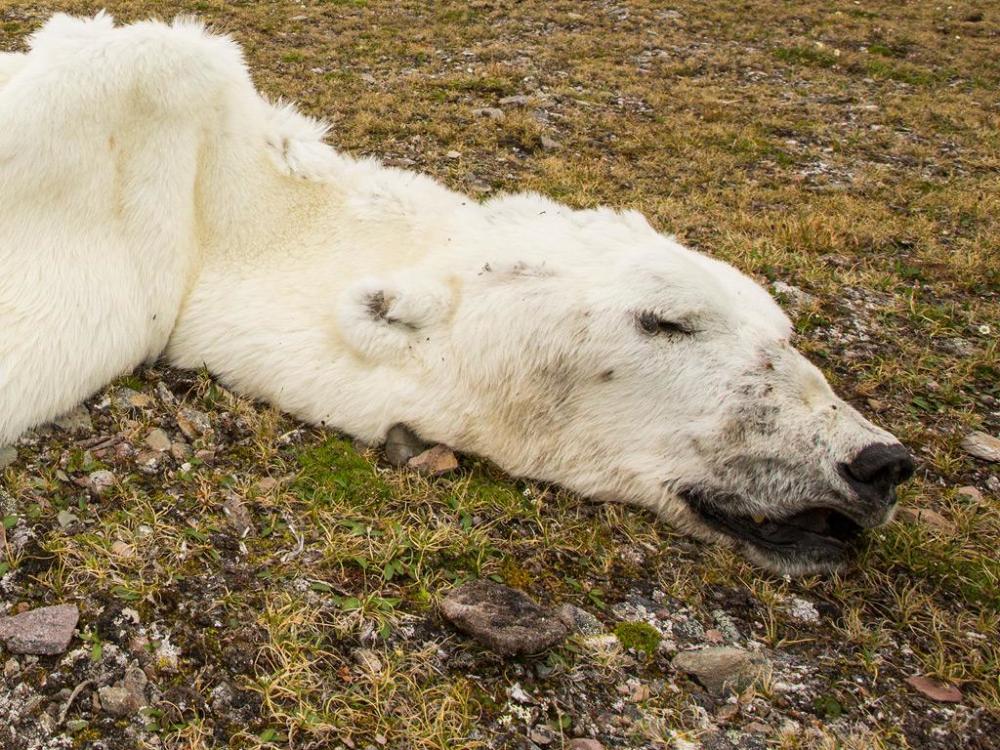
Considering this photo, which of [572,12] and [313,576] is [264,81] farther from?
[313,576]

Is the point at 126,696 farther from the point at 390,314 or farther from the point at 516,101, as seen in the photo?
the point at 516,101

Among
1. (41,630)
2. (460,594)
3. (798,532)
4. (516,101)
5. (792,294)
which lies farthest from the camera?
(516,101)

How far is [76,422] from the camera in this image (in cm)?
337

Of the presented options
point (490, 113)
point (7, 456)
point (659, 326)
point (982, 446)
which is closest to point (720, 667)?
point (659, 326)

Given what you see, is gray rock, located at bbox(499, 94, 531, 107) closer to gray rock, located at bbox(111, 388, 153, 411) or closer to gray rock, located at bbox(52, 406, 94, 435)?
gray rock, located at bbox(111, 388, 153, 411)

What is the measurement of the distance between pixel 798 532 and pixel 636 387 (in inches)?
33.0

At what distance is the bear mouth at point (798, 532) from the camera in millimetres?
3182

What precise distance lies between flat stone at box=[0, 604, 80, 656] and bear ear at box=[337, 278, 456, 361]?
1.42 meters

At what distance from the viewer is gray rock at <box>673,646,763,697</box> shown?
106 inches

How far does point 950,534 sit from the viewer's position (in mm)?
3447

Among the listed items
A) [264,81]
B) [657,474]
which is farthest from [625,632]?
[264,81]

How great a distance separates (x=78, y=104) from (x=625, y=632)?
3.01 metres

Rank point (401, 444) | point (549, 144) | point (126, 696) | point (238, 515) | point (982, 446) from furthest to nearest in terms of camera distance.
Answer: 1. point (549, 144)
2. point (982, 446)
3. point (401, 444)
4. point (238, 515)
5. point (126, 696)

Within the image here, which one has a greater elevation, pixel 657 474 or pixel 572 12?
pixel 572 12
